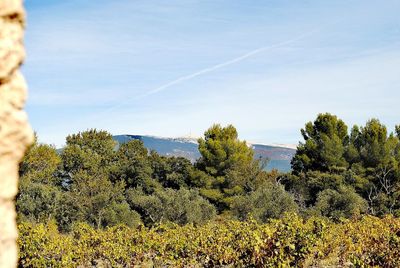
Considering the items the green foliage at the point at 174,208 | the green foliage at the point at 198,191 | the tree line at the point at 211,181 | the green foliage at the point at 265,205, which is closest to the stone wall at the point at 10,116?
the green foliage at the point at 198,191

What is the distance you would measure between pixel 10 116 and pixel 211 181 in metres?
43.8

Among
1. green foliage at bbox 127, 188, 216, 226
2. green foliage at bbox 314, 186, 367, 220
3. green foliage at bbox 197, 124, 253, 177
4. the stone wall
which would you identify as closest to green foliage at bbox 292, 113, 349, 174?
green foliage at bbox 197, 124, 253, 177

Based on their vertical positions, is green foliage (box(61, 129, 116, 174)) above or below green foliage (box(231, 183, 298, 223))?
above

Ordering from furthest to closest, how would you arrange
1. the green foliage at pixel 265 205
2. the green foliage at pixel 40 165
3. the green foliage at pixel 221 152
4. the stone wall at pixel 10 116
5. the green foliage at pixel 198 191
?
the green foliage at pixel 221 152
the green foliage at pixel 40 165
the green foliage at pixel 265 205
the green foliage at pixel 198 191
the stone wall at pixel 10 116

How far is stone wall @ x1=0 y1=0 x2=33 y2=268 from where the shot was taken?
1.57 m

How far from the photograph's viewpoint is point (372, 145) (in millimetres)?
45375

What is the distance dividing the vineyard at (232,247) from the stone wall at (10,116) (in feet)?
34.7

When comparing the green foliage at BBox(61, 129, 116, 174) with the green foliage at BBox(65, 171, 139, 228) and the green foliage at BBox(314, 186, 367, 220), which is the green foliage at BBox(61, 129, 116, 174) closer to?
the green foliage at BBox(65, 171, 139, 228)

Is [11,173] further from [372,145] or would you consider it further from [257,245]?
[372,145]

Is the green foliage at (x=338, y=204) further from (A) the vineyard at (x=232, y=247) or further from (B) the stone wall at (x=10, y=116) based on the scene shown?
(B) the stone wall at (x=10, y=116)

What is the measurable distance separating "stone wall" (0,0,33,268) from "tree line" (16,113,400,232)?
33.1 meters

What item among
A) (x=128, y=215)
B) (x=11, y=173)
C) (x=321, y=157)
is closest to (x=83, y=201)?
(x=128, y=215)

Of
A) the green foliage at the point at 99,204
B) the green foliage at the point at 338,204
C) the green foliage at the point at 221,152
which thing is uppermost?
the green foliage at the point at 221,152

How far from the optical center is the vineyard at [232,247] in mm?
12773
